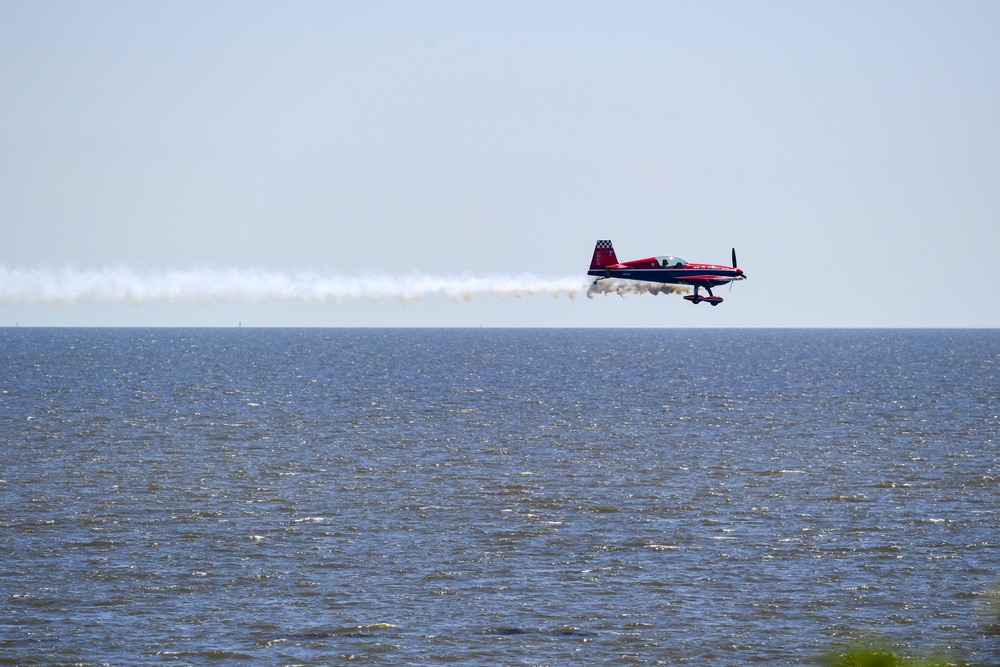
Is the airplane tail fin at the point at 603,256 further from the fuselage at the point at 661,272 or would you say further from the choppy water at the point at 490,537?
the choppy water at the point at 490,537

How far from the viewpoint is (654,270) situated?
73562mm

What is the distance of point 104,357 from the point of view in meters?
196

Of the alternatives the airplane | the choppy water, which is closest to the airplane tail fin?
the airplane

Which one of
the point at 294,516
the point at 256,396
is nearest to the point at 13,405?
the point at 256,396

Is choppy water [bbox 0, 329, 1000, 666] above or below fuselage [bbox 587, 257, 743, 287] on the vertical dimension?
below

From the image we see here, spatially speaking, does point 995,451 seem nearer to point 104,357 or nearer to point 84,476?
point 84,476

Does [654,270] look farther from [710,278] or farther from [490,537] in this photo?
[490,537]

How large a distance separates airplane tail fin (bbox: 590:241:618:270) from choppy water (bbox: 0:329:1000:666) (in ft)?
34.5

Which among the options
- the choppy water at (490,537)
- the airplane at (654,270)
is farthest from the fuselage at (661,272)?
the choppy water at (490,537)

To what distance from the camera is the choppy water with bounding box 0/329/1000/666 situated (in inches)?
1182

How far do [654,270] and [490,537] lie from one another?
35.3m

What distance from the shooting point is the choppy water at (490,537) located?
30.0m

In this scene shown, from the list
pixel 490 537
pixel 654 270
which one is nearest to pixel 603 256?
pixel 654 270

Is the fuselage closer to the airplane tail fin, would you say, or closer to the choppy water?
the airplane tail fin
